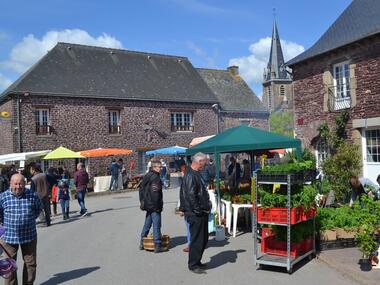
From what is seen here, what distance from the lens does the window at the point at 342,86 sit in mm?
14938

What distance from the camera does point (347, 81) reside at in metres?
15.0

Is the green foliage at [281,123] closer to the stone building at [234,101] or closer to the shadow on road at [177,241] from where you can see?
the stone building at [234,101]

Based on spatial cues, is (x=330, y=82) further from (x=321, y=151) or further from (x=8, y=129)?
(x=8, y=129)

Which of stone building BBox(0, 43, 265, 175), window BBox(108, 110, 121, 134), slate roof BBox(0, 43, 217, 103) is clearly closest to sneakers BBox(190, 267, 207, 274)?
stone building BBox(0, 43, 265, 175)

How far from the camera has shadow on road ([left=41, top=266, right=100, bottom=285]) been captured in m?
6.73

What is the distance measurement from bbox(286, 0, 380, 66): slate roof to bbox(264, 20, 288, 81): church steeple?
184ft

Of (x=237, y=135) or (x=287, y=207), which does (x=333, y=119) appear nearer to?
(x=237, y=135)

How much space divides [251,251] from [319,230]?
129cm

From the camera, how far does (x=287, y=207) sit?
674cm

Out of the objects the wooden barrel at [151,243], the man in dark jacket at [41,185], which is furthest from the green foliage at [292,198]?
the man in dark jacket at [41,185]

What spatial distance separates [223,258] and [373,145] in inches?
326

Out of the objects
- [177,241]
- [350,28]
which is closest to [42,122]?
[350,28]

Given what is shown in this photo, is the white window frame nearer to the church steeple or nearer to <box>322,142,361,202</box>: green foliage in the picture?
<box>322,142,361,202</box>: green foliage

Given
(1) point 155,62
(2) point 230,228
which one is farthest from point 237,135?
(1) point 155,62
